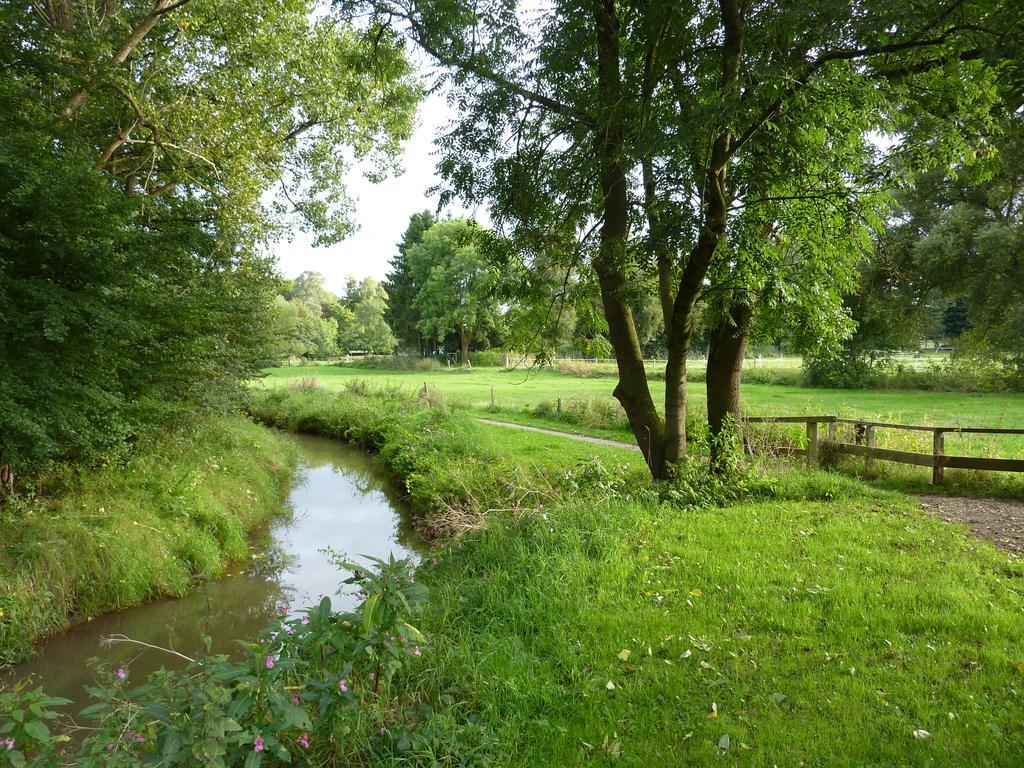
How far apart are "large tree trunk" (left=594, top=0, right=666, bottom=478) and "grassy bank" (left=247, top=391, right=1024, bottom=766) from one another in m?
1.22

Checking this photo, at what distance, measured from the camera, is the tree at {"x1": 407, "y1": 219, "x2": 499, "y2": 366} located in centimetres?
5028

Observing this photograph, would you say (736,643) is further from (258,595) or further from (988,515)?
(258,595)

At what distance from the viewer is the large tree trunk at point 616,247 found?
660 cm

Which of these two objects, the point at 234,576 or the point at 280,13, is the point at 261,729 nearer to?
the point at 234,576

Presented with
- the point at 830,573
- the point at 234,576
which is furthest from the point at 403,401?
the point at 830,573

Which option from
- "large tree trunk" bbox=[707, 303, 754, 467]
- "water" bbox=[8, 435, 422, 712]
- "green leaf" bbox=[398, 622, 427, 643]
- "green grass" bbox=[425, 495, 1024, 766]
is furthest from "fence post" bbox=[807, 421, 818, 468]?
"green leaf" bbox=[398, 622, 427, 643]

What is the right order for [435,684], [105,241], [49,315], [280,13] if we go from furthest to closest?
[280,13] < [105,241] < [49,315] < [435,684]

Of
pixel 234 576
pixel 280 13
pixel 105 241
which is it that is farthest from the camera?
pixel 280 13

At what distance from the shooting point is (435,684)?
359cm

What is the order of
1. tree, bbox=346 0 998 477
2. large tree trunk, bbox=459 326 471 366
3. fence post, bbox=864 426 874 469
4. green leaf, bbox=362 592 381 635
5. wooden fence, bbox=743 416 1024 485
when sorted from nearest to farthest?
green leaf, bbox=362 592 381 635, tree, bbox=346 0 998 477, wooden fence, bbox=743 416 1024 485, fence post, bbox=864 426 874 469, large tree trunk, bbox=459 326 471 366

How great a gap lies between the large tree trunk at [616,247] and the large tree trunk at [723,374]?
1.05 m

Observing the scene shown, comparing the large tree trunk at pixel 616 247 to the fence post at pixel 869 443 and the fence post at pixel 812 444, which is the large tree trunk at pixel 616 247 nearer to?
the fence post at pixel 812 444

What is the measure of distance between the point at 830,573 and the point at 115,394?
28.7ft

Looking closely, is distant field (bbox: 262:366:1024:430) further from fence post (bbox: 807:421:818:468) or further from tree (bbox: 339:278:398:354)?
tree (bbox: 339:278:398:354)
